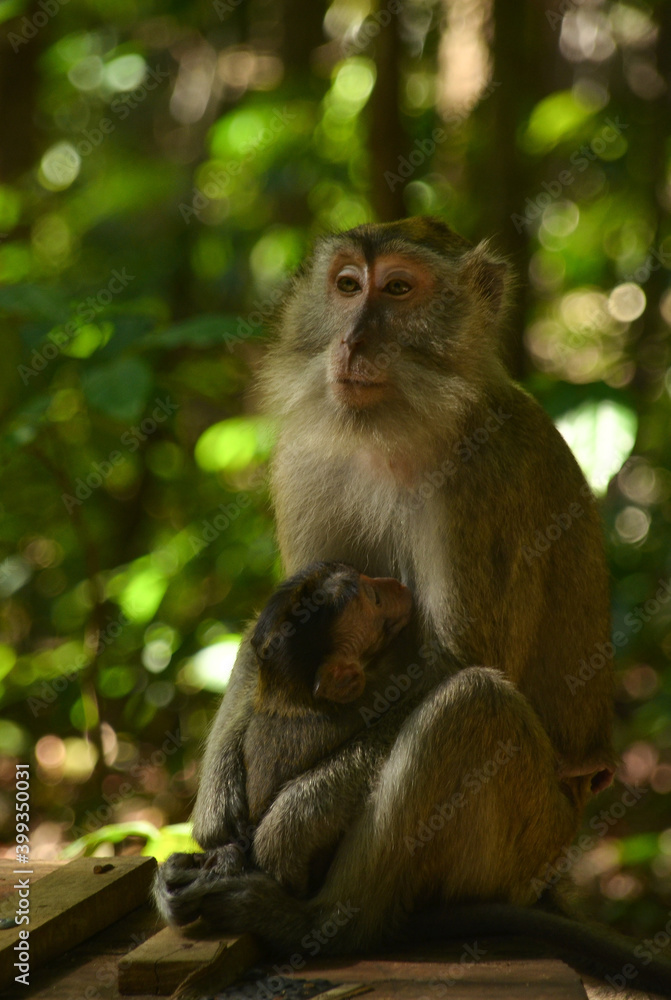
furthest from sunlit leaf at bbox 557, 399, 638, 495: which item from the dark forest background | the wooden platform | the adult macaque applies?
the wooden platform

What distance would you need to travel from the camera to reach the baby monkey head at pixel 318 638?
112 inches

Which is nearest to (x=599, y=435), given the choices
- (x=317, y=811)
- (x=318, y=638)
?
(x=318, y=638)

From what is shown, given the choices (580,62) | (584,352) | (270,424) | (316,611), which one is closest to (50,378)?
(270,424)

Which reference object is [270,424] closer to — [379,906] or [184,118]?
[379,906]

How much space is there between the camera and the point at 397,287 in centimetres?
326

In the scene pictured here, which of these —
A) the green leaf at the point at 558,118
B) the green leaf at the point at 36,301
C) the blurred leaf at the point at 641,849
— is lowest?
the blurred leaf at the point at 641,849

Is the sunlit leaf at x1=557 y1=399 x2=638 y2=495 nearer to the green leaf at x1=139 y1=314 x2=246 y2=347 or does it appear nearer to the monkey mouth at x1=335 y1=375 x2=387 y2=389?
the monkey mouth at x1=335 y1=375 x2=387 y2=389

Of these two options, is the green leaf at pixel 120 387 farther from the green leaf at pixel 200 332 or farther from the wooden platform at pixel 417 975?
the wooden platform at pixel 417 975

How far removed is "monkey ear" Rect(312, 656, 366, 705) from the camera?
2.81 m

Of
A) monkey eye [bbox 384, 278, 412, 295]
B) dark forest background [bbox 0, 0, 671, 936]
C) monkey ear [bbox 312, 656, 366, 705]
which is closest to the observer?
monkey ear [bbox 312, 656, 366, 705]

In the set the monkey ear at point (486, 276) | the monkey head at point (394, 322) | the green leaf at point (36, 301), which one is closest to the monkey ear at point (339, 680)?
the monkey head at point (394, 322)

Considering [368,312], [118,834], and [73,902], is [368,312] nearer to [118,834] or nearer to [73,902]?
[73,902]

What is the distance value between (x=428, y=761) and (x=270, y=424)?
1.40 metres

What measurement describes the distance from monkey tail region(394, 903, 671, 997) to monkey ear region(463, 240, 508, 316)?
1.70 metres
